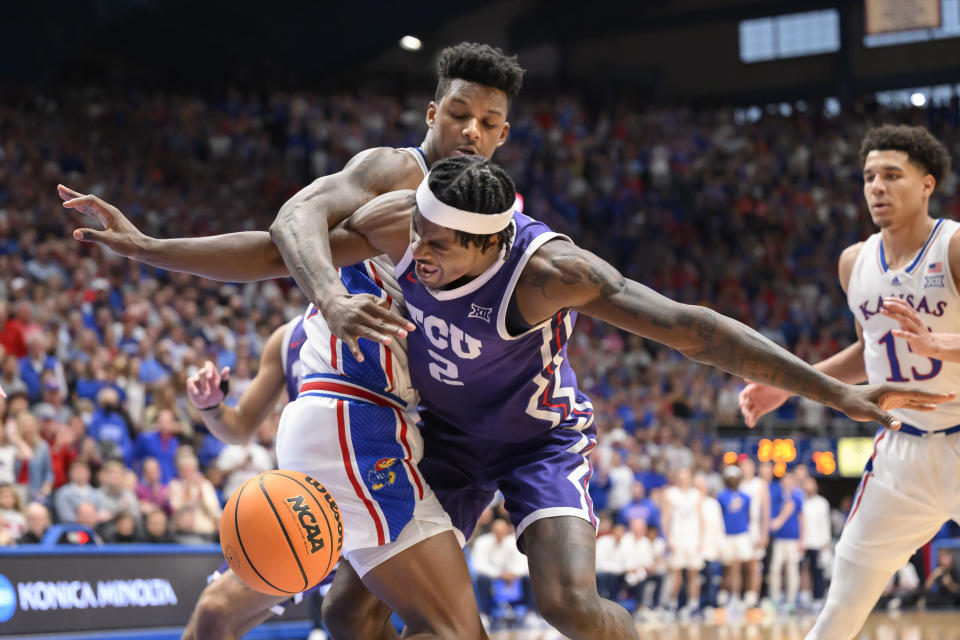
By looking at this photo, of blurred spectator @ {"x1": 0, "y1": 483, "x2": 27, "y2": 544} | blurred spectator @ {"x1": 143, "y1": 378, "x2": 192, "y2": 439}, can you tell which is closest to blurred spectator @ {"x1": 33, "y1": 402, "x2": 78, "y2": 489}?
blurred spectator @ {"x1": 0, "y1": 483, "x2": 27, "y2": 544}

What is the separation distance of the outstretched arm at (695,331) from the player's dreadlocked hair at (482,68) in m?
0.97

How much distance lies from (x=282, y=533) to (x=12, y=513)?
530 centimetres

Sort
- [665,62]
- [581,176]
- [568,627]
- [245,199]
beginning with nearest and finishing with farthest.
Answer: [568,627]
[245,199]
[581,176]
[665,62]

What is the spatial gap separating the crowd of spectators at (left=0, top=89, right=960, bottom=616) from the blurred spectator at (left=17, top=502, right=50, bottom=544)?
0.02m

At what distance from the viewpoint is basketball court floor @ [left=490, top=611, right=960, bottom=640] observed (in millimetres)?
9469

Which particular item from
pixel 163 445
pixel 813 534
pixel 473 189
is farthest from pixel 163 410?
pixel 813 534

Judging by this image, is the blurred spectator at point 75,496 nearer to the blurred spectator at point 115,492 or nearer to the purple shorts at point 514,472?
the blurred spectator at point 115,492

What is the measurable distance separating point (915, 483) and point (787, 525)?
987 cm

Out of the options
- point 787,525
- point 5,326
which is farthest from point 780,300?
→ point 5,326

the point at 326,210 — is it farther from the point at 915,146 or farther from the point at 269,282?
the point at 269,282

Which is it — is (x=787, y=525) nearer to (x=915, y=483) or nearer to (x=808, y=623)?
(x=808, y=623)

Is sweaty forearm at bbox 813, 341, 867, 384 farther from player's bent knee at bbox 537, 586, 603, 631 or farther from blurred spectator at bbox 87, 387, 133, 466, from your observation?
blurred spectator at bbox 87, 387, 133, 466

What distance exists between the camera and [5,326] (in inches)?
404

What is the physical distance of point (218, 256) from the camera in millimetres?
3637
